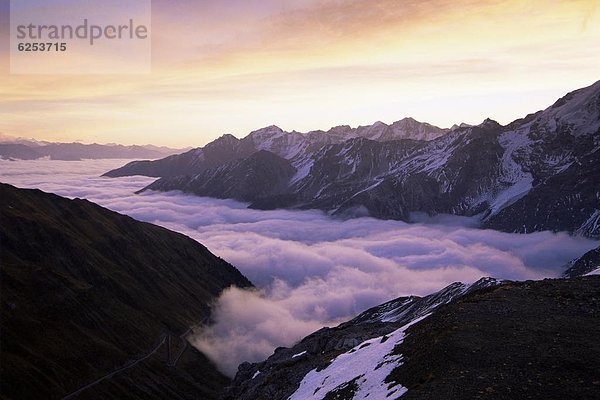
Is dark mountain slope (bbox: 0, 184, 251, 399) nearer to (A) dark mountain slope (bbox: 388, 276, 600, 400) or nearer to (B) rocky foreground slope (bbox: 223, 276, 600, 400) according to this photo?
(B) rocky foreground slope (bbox: 223, 276, 600, 400)

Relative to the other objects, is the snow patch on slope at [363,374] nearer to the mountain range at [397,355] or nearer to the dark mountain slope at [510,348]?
the mountain range at [397,355]

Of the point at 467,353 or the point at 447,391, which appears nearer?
the point at 447,391

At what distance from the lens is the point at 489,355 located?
1266 inches

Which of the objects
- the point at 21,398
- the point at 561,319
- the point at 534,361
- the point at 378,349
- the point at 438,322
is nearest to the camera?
the point at 534,361

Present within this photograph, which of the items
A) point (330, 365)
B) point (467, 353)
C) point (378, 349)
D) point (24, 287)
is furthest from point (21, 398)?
point (467, 353)

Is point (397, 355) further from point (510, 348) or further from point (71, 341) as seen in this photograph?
point (71, 341)

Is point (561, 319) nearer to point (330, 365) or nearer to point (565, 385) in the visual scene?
point (565, 385)

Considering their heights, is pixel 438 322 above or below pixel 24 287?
above

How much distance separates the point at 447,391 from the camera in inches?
1105

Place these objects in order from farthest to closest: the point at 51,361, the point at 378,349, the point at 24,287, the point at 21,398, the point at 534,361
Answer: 1. the point at 24,287
2. the point at 51,361
3. the point at 21,398
4. the point at 378,349
5. the point at 534,361

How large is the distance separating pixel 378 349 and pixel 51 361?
12555 centimetres

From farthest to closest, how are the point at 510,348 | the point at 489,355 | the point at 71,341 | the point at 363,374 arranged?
the point at 71,341 → the point at 363,374 → the point at 510,348 → the point at 489,355

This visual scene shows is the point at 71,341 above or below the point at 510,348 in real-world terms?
below

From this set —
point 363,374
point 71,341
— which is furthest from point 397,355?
point 71,341
